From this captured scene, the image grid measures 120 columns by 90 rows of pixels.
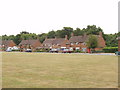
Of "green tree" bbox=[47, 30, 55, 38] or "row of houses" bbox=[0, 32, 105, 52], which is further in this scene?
"green tree" bbox=[47, 30, 55, 38]

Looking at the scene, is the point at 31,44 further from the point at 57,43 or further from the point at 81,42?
the point at 81,42

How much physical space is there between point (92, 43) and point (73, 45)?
1075 inches

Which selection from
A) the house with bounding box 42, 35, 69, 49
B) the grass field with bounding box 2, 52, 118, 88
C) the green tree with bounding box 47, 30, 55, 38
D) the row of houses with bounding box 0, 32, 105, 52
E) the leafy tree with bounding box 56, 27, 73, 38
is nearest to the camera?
the grass field with bounding box 2, 52, 118, 88

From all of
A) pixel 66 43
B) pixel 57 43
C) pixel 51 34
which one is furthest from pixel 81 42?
pixel 51 34

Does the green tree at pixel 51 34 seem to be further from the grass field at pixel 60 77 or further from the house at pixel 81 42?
the grass field at pixel 60 77

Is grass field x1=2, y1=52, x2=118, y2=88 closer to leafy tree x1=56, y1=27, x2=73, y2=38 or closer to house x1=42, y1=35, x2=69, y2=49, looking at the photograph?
house x1=42, y1=35, x2=69, y2=49

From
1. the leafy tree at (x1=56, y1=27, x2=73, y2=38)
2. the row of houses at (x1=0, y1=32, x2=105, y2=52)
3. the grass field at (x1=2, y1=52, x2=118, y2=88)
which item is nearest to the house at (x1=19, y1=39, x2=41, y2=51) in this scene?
the row of houses at (x1=0, y1=32, x2=105, y2=52)

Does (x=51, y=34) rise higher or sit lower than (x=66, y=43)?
higher

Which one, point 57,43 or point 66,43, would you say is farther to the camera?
point 57,43

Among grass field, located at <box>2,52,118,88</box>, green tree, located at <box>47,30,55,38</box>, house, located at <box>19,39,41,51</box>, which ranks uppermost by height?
green tree, located at <box>47,30,55,38</box>

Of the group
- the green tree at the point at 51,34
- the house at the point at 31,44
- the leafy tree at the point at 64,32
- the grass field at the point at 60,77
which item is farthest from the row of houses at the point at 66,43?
the grass field at the point at 60,77

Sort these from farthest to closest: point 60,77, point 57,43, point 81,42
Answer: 1. point 57,43
2. point 81,42
3. point 60,77

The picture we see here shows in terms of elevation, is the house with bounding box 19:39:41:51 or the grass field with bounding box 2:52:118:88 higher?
the house with bounding box 19:39:41:51

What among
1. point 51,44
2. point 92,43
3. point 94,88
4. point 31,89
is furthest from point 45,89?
point 51,44
